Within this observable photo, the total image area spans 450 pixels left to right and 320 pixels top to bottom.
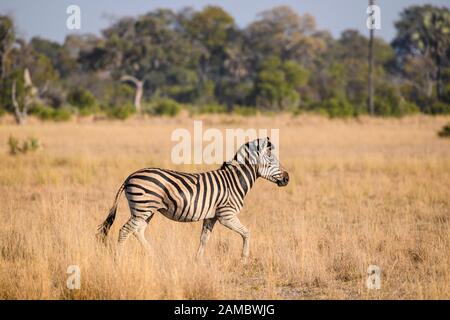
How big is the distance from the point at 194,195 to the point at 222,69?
5613 centimetres

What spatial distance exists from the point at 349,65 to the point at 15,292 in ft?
191

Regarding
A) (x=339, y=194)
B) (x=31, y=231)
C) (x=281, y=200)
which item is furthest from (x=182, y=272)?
(x=339, y=194)

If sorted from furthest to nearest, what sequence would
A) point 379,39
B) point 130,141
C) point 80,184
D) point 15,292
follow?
point 379,39
point 130,141
point 80,184
point 15,292

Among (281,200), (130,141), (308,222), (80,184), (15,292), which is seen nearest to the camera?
(15,292)

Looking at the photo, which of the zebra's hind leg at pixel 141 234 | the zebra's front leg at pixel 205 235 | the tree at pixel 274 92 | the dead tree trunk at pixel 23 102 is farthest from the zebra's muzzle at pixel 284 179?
the tree at pixel 274 92

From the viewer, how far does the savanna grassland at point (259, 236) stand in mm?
6117

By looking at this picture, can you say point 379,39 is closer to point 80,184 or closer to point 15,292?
point 80,184

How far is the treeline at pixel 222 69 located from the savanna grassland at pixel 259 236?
62.0ft

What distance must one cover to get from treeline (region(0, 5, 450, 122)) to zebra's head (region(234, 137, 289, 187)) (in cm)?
2482

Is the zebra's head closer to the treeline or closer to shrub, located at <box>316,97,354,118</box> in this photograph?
the treeline

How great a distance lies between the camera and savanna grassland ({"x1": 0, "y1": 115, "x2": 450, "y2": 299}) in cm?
612

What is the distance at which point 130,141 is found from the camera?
916 inches

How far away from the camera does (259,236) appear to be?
8.35 metres

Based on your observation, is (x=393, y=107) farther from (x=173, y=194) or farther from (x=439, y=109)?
(x=173, y=194)
